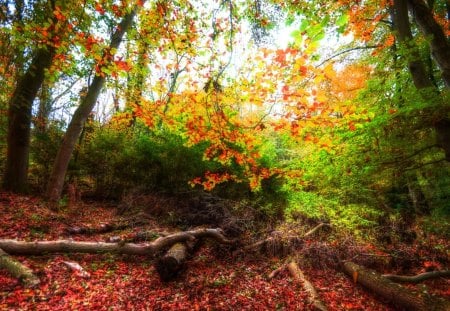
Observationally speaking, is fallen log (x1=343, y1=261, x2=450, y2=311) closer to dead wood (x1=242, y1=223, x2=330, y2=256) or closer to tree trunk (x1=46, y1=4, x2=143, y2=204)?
dead wood (x1=242, y1=223, x2=330, y2=256)

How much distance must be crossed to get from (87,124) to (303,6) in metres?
9.09

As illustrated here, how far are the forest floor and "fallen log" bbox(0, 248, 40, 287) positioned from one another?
0.07 m

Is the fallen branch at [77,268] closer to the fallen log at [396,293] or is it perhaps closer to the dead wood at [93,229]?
the dead wood at [93,229]

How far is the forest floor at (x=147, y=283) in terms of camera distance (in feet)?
12.1

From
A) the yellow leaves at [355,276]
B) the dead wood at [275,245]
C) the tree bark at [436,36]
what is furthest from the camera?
the dead wood at [275,245]

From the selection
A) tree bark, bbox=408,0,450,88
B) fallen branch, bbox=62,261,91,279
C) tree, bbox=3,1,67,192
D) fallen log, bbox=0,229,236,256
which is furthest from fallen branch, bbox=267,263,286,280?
tree, bbox=3,1,67,192

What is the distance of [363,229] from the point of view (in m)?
7.78

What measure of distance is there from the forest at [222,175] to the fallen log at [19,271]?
0.02m

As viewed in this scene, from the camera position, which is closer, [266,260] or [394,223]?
[266,260]

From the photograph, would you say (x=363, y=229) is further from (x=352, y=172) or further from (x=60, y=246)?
(x=60, y=246)

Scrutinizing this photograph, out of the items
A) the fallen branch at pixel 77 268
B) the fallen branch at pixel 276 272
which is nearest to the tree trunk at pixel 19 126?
the fallen branch at pixel 77 268

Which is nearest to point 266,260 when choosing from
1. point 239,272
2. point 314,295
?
point 239,272

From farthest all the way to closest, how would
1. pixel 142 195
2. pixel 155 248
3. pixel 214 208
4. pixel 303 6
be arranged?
pixel 142 195, pixel 214 208, pixel 303 6, pixel 155 248

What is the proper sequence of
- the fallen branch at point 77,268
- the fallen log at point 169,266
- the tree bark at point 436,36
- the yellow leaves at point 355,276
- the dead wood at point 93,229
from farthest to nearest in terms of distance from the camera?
the dead wood at point 93,229 → the yellow leaves at point 355,276 → the tree bark at point 436,36 → the fallen log at point 169,266 → the fallen branch at point 77,268
